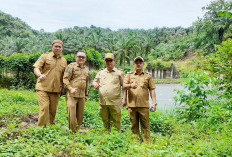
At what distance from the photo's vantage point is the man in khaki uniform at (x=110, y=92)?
444 cm

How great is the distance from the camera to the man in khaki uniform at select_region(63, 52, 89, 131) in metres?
4.43

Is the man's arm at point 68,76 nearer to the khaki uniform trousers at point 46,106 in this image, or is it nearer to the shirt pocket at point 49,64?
the shirt pocket at point 49,64

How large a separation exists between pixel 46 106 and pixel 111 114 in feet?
4.42

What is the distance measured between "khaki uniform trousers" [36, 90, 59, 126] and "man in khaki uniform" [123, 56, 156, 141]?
158 centimetres

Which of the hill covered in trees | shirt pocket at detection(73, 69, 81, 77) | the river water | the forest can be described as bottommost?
the river water

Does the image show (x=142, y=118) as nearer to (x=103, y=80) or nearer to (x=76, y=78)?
(x=103, y=80)

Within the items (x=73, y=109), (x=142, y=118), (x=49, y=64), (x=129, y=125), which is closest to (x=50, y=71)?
(x=49, y=64)

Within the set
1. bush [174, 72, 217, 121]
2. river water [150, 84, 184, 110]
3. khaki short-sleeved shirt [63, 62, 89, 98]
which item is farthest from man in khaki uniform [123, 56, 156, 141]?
river water [150, 84, 184, 110]

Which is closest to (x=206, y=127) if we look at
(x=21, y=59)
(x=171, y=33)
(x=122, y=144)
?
(x=122, y=144)

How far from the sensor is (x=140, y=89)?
452cm

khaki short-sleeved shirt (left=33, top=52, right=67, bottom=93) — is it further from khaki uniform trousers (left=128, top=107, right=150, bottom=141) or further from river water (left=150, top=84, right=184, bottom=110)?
river water (left=150, top=84, right=184, bottom=110)

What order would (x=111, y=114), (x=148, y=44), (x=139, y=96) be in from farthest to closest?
(x=148, y=44) < (x=111, y=114) < (x=139, y=96)

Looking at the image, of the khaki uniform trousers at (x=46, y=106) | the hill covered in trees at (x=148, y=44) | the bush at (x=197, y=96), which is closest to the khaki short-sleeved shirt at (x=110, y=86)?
the khaki uniform trousers at (x=46, y=106)

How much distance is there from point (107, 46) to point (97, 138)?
43.1 meters
